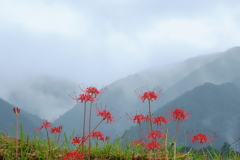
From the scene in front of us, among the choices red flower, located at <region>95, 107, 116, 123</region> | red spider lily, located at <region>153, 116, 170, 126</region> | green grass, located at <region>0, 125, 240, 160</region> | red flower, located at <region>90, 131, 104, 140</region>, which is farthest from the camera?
red flower, located at <region>90, 131, 104, 140</region>

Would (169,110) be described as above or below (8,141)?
above

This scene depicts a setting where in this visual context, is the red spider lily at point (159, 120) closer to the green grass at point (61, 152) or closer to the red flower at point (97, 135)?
the green grass at point (61, 152)

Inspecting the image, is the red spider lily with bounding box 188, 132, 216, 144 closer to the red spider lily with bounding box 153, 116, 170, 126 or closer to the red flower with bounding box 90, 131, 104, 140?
the red spider lily with bounding box 153, 116, 170, 126

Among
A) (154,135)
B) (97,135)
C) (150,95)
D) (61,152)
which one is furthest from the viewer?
(97,135)

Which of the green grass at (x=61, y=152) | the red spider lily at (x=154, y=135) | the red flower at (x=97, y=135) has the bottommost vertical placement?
the green grass at (x=61, y=152)

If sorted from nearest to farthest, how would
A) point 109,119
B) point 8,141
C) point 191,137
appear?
point 109,119 < point 8,141 < point 191,137

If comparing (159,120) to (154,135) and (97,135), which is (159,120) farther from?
(97,135)

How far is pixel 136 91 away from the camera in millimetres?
6137

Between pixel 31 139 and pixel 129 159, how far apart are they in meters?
2.06

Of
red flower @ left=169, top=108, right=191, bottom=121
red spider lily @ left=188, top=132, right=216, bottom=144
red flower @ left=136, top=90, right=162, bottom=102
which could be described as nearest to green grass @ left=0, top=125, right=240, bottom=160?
red spider lily @ left=188, top=132, right=216, bottom=144

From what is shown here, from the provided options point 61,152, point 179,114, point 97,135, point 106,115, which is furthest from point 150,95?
point 61,152

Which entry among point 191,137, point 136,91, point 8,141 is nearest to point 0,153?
point 8,141

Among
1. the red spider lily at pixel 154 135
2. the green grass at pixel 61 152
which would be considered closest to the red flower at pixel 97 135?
the green grass at pixel 61 152

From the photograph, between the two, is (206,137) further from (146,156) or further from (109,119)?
(109,119)
